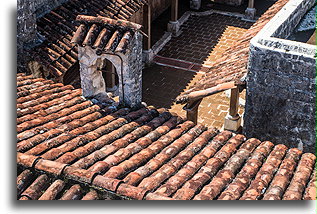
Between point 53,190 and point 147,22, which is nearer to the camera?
point 53,190

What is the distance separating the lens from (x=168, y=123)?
27.1 feet

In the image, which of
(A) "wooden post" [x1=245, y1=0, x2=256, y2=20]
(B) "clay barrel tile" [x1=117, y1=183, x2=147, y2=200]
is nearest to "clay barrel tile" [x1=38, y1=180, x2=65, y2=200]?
(B) "clay barrel tile" [x1=117, y1=183, x2=147, y2=200]

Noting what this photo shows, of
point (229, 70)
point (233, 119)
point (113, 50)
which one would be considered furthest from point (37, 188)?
point (233, 119)

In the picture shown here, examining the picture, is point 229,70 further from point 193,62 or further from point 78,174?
point 193,62

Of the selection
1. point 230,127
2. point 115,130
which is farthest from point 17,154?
point 230,127

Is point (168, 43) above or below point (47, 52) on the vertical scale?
below

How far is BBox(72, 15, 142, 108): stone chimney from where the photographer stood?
26.7 feet

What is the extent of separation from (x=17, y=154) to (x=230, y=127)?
598 cm

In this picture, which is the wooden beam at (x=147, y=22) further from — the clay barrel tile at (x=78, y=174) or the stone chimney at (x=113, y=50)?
the clay barrel tile at (x=78, y=174)

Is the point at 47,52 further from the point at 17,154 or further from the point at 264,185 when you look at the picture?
the point at 264,185

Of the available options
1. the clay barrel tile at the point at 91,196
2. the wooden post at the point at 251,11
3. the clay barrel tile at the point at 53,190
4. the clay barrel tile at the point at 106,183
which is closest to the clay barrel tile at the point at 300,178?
the clay barrel tile at the point at 106,183

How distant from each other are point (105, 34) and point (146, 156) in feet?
8.12

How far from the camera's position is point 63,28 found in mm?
11875

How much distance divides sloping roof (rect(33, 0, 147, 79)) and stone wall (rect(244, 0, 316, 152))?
13.7 ft
